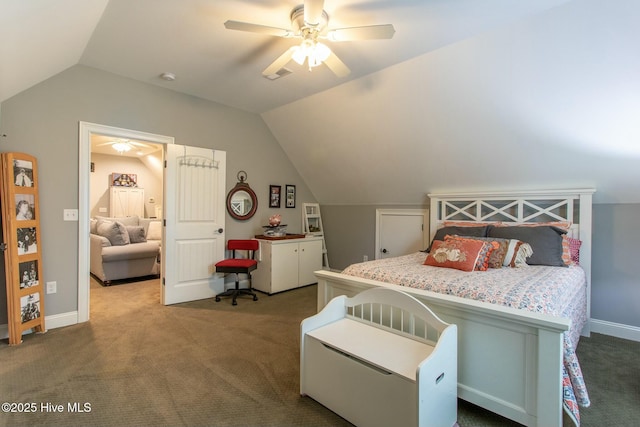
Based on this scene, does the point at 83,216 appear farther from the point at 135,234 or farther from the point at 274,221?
the point at 135,234

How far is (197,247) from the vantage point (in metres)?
3.90

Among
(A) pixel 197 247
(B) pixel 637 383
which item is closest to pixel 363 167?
(A) pixel 197 247

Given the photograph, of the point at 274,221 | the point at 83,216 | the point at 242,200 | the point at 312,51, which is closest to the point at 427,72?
the point at 312,51

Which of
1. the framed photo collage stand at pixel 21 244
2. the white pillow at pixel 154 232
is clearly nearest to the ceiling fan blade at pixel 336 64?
the framed photo collage stand at pixel 21 244

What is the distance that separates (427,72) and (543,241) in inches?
74.2

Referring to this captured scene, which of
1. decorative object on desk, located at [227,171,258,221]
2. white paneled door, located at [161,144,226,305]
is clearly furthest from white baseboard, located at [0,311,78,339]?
decorative object on desk, located at [227,171,258,221]

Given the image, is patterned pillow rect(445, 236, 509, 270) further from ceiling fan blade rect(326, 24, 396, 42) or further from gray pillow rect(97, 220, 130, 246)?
gray pillow rect(97, 220, 130, 246)

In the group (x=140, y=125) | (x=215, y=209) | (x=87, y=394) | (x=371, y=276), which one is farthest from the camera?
(x=215, y=209)

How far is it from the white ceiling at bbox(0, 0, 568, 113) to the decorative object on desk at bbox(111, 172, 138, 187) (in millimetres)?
4628

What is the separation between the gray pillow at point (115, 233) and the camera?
15.8 ft

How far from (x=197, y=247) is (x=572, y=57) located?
4.06 meters

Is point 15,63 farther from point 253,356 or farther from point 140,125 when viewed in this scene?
point 253,356

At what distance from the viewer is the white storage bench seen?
146 cm

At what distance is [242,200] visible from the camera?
4.45m
